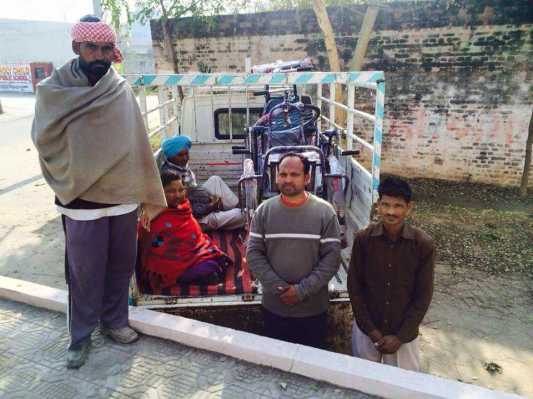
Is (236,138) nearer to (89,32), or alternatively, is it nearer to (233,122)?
(233,122)

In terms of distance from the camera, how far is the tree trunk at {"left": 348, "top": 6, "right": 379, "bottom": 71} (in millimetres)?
6980

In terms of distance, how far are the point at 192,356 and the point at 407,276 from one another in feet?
4.37

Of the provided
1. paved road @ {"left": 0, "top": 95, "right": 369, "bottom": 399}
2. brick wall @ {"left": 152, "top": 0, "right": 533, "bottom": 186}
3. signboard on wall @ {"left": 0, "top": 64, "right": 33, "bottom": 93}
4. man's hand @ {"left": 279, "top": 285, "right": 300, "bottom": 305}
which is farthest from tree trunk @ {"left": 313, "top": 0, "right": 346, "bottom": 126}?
signboard on wall @ {"left": 0, "top": 64, "right": 33, "bottom": 93}

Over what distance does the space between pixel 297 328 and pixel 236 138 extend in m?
3.64

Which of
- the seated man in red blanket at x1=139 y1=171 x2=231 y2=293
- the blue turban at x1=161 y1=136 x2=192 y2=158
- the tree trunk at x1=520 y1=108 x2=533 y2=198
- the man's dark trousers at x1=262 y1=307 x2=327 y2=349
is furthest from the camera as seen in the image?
the tree trunk at x1=520 y1=108 x2=533 y2=198

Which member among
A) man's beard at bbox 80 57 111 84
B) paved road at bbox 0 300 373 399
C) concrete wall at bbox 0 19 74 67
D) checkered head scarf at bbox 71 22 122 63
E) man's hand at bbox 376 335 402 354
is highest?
concrete wall at bbox 0 19 74 67

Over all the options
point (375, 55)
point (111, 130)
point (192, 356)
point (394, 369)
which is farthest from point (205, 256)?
point (375, 55)

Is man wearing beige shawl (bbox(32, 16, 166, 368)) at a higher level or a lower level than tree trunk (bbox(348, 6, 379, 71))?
lower

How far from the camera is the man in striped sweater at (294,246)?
255 cm

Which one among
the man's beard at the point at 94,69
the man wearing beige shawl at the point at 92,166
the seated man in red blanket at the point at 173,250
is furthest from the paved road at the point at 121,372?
the man's beard at the point at 94,69

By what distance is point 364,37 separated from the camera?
7.14 meters

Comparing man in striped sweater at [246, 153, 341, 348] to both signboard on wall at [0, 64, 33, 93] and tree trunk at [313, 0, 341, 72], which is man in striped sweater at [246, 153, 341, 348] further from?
signboard on wall at [0, 64, 33, 93]

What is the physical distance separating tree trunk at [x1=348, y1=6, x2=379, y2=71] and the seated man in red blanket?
199 inches

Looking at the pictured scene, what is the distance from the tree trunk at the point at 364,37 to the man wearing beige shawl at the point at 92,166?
5606 mm
